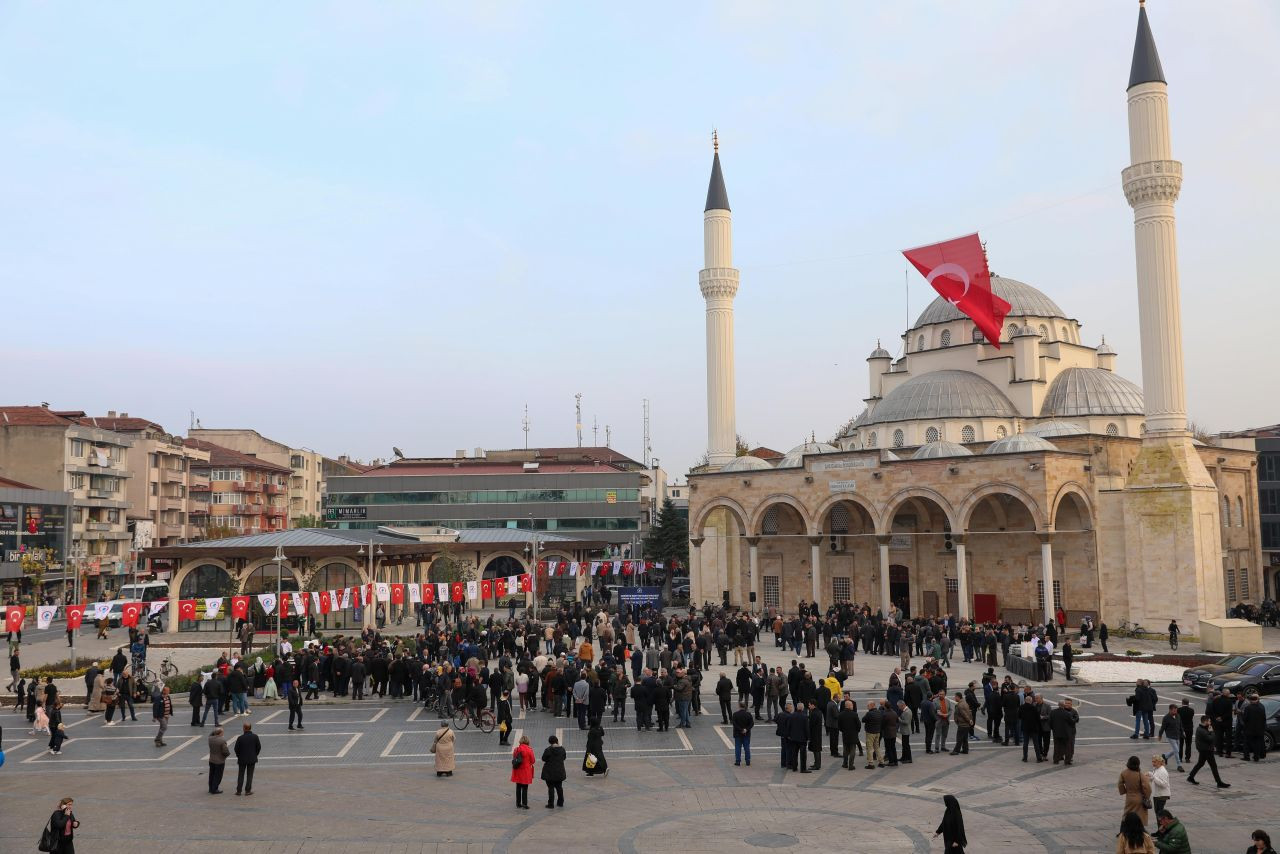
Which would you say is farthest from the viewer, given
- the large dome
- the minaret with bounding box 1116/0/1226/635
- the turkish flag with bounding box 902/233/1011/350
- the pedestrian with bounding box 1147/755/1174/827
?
the large dome

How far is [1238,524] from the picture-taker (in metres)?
49.8

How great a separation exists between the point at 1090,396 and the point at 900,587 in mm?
13376

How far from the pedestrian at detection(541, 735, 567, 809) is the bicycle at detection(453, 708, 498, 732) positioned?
670 cm

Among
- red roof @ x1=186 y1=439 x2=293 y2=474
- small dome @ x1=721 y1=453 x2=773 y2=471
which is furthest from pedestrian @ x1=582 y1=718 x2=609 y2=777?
red roof @ x1=186 y1=439 x2=293 y2=474

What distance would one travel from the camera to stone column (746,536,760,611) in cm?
4800

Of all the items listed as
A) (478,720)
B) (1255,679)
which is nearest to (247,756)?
(478,720)

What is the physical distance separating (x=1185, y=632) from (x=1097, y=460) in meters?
7.69

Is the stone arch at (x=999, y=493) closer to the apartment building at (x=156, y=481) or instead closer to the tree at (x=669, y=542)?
the tree at (x=669, y=542)

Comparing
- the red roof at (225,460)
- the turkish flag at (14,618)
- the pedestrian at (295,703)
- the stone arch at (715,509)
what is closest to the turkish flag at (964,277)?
the stone arch at (715,509)

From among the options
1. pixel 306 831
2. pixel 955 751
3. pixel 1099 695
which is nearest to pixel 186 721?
pixel 306 831

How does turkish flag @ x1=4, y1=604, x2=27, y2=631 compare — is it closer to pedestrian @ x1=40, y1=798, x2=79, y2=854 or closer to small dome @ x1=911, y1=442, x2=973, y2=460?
pedestrian @ x1=40, y1=798, x2=79, y2=854

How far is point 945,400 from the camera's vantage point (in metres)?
49.2

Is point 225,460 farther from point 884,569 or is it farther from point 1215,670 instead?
point 1215,670

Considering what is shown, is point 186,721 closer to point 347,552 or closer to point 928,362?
point 347,552
